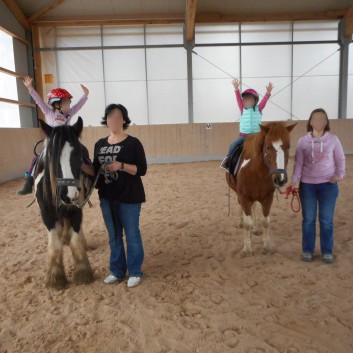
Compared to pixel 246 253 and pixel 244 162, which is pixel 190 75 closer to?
pixel 244 162

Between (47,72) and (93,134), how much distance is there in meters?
3.30

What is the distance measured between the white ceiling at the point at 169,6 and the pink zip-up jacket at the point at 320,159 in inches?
439

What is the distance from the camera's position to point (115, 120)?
9.20ft

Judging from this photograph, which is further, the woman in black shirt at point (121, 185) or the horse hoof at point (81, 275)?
the horse hoof at point (81, 275)

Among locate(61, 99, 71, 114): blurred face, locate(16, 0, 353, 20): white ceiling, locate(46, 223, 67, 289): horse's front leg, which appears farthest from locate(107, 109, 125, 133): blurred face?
locate(16, 0, 353, 20): white ceiling

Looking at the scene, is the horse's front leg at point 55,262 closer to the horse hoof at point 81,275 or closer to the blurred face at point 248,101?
the horse hoof at point 81,275

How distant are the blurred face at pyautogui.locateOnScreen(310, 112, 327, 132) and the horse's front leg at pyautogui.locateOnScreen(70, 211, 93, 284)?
256cm

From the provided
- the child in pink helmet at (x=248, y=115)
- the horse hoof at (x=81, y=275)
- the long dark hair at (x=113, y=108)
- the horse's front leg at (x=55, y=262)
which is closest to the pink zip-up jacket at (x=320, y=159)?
the child in pink helmet at (x=248, y=115)

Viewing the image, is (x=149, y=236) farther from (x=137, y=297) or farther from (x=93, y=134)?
(x=93, y=134)

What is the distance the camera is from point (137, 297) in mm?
2850

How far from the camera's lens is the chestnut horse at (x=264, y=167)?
10.2 ft

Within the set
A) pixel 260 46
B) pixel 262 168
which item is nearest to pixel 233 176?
pixel 262 168

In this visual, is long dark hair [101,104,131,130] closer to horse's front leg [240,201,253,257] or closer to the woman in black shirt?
the woman in black shirt

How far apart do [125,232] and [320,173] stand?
2071mm
